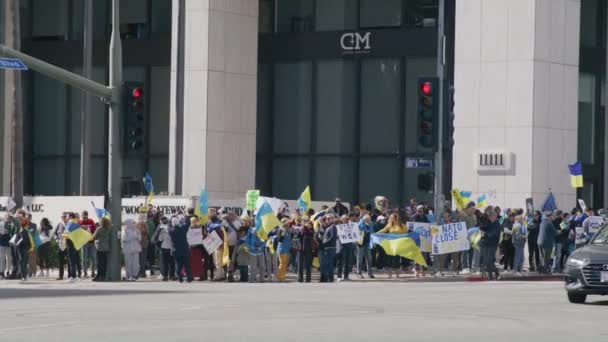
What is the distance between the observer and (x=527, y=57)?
144ft

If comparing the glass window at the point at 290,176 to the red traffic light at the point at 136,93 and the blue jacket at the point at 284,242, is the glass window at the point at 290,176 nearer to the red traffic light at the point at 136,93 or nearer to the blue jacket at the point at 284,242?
the blue jacket at the point at 284,242

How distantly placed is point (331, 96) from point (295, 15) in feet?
10.1

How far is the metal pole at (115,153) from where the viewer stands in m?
35.8

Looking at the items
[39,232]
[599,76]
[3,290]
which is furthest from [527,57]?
[3,290]

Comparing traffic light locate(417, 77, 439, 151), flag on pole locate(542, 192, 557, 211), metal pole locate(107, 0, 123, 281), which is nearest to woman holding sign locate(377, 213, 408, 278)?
traffic light locate(417, 77, 439, 151)

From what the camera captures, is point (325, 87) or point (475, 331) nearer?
point (475, 331)

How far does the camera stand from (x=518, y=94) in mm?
44312

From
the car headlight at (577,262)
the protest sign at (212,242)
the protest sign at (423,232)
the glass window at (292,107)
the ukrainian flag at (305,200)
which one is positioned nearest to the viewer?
the car headlight at (577,262)

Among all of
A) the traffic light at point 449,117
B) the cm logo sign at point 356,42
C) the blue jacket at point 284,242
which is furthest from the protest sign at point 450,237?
the cm logo sign at point 356,42

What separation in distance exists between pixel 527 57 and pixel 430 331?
87.4 feet

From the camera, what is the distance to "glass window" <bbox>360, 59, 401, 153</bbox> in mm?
51875

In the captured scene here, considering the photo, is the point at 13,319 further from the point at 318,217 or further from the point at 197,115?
the point at 197,115

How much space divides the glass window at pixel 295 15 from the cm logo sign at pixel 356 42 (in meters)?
1.45

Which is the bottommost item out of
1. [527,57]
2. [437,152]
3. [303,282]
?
[303,282]
